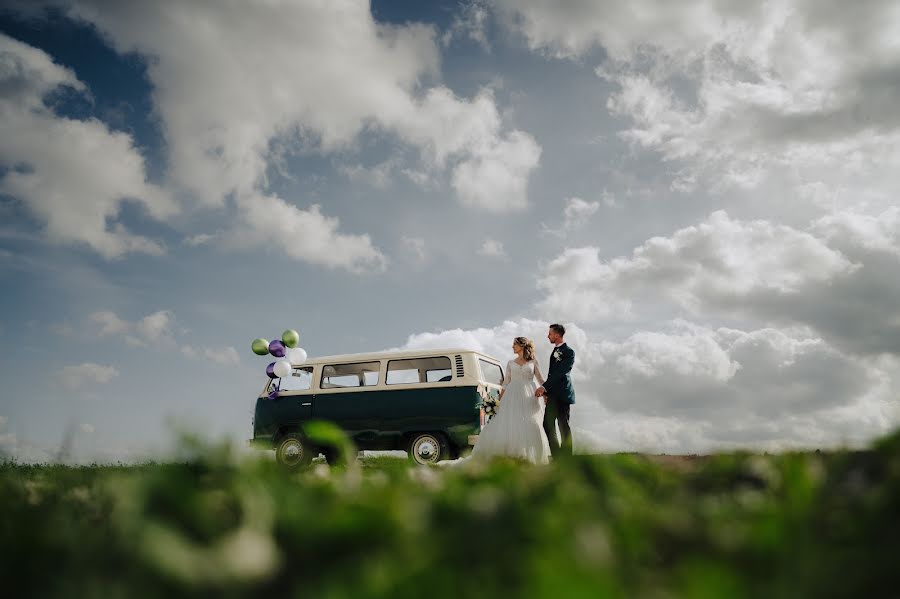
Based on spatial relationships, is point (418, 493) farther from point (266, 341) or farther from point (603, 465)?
point (266, 341)

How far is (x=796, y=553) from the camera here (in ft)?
1.91

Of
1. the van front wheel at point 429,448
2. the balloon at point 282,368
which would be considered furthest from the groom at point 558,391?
the balloon at point 282,368

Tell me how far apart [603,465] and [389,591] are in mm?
727

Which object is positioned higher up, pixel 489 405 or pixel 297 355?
pixel 297 355

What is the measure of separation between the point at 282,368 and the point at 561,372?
6341mm

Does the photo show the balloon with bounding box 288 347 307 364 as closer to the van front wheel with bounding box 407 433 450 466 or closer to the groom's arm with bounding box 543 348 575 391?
the van front wheel with bounding box 407 433 450 466

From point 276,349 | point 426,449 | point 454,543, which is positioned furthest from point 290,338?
point 454,543

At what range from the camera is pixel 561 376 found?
8.93 metres

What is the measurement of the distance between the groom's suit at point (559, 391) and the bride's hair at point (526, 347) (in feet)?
2.15

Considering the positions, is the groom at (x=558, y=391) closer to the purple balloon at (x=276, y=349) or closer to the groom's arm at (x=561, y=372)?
the groom's arm at (x=561, y=372)

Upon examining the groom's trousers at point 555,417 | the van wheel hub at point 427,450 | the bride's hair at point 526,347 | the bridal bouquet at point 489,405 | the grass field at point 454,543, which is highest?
the bride's hair at point 526,347

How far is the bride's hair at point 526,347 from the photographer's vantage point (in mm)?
9695

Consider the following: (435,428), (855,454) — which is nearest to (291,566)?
(855,454)

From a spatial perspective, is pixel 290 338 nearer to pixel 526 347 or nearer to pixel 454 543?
pixel 526 347
